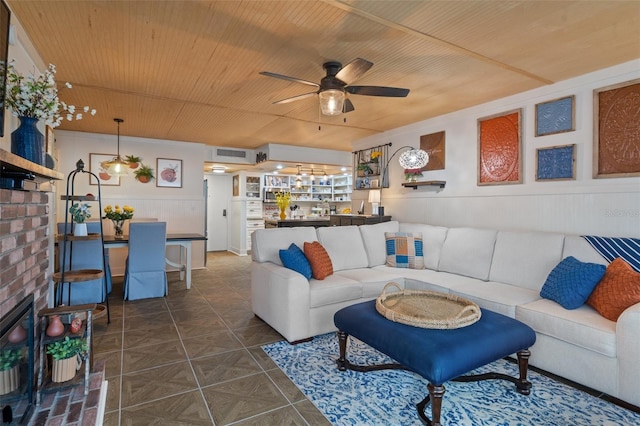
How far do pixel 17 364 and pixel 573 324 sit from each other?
3.28m

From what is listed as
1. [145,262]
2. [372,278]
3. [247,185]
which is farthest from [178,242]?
[247,185]

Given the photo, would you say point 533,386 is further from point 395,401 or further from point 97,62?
point 97,62

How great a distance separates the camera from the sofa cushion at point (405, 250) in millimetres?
4004

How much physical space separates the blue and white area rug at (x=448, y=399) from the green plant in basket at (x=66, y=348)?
1319mm

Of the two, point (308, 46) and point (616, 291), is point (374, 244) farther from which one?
point (308, 46)

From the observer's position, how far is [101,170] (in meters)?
5.82

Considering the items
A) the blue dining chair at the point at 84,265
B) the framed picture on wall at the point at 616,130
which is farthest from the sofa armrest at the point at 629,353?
the blue dining chair at the point at 84,265

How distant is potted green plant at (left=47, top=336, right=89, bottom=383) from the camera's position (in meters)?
1.89

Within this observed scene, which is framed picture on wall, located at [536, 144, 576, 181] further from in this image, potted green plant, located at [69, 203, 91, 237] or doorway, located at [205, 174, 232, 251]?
doorway, located at [205, 174, 232, 251]

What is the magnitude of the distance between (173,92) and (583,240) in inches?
168

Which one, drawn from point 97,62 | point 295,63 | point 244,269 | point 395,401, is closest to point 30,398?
point 395,401

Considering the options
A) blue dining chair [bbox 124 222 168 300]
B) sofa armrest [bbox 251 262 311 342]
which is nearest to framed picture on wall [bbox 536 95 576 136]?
sofa armrest [bbox 251 262 311 342]

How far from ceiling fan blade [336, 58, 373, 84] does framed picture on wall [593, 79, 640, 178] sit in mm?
2371

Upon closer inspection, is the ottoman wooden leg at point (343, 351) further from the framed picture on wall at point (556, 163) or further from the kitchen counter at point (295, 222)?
the kitchen counter at point (295, 222)
